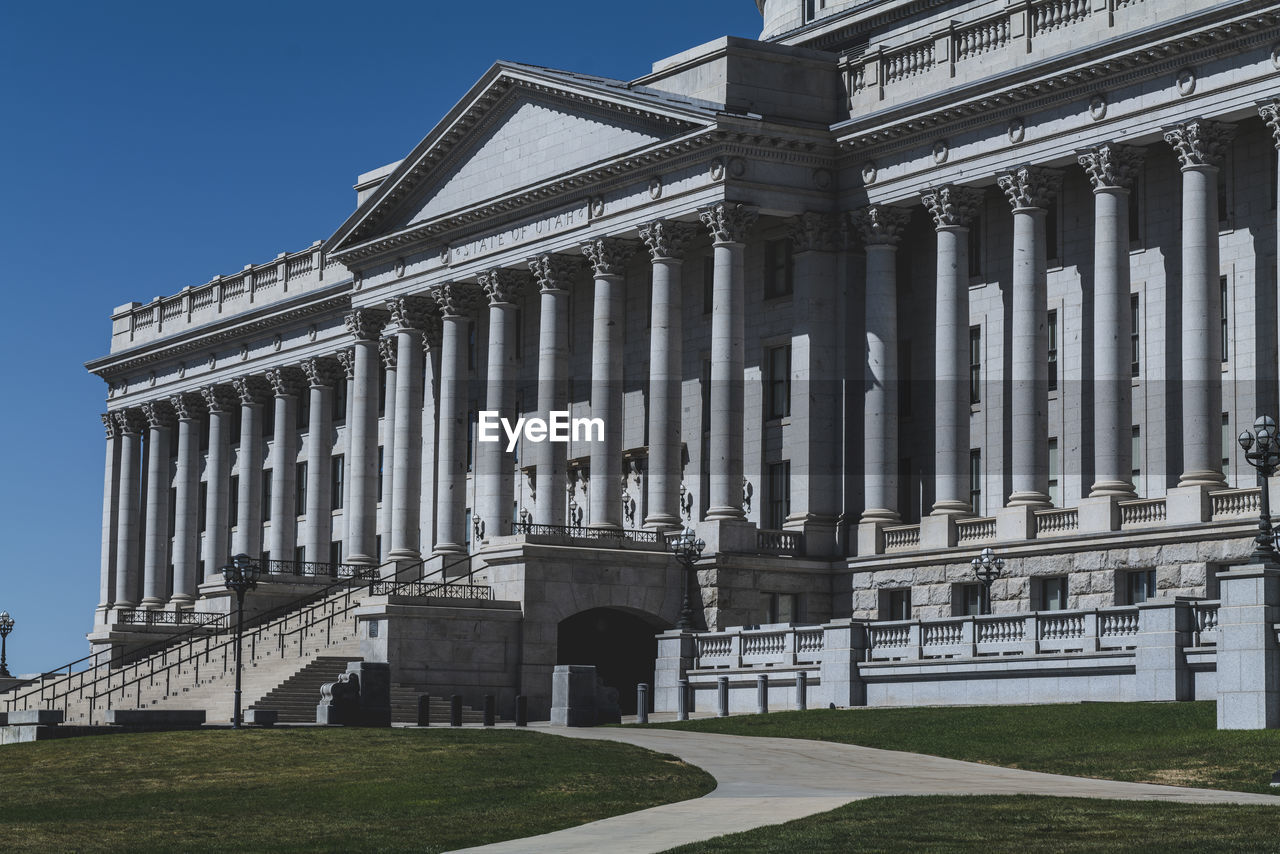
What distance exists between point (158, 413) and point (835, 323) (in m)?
49.7

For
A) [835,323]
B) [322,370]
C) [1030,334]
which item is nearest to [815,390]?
[835,323]

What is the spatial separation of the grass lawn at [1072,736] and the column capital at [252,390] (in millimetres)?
55767

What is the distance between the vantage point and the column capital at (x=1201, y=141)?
6166cm

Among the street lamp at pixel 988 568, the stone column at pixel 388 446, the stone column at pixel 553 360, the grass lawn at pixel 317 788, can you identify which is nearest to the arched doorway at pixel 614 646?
the stone column at pixel 553 360

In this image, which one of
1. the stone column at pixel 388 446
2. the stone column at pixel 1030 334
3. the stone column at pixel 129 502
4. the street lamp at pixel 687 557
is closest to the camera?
the street lamp at pixel 687 557

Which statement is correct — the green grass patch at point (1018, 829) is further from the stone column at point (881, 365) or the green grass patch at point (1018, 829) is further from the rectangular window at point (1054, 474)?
the stone column at point (881, 365)

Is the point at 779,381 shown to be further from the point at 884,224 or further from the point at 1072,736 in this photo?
the point at 1072,736

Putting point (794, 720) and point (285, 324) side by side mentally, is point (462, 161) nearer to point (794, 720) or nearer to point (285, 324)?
point (285, 324)

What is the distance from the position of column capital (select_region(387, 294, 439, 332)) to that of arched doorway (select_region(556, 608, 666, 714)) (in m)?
20.0

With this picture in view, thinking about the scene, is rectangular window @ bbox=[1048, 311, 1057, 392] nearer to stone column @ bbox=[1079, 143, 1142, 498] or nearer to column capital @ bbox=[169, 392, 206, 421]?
stone column @ bbox=[1079, 143, 1142, 498]

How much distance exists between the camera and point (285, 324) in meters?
104

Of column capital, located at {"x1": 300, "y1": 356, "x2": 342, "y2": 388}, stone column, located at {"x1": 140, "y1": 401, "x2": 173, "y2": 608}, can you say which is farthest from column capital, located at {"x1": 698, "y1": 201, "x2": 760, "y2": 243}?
stone column, located at {"x1": 140, "y1": 401, "x2": 173, "y2": 608}

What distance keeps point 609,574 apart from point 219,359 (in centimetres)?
4407

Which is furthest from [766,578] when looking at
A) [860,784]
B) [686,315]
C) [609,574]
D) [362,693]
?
[860,784]
